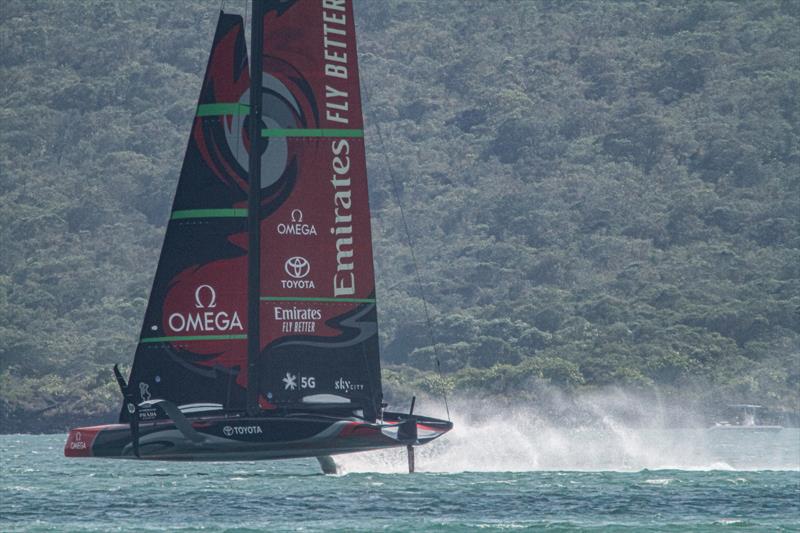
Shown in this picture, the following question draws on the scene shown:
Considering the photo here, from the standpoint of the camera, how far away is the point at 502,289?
19138cm

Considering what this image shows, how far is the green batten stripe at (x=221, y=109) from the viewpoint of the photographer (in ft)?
134

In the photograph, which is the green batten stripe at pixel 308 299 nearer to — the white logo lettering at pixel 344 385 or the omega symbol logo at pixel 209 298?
the omega symbol logo at pixel 209 298

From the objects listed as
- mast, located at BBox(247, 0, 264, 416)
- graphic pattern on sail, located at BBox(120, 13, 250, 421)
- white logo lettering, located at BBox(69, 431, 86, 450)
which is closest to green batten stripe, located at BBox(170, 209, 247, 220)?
graphic pattern on sail, located at BBox(120, 13, 250, 421)

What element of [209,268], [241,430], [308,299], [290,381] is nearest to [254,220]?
[209,268]

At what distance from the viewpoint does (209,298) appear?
132 feet

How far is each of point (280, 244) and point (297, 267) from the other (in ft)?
1.99

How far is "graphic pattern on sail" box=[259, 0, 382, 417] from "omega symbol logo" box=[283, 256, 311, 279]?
0.02m

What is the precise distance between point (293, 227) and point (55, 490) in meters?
12.7

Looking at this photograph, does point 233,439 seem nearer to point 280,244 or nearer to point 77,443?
point 77,443

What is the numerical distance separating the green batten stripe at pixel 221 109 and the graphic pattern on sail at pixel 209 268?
0.07ft

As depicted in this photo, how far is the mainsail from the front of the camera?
40094mm

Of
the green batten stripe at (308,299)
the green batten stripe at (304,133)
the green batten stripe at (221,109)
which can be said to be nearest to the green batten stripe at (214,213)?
the green batten stripe at (304,133)

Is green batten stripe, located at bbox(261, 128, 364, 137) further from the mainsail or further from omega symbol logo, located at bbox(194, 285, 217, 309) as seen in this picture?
omega symbol logo, located at bbox(194, 285, 217, 309)

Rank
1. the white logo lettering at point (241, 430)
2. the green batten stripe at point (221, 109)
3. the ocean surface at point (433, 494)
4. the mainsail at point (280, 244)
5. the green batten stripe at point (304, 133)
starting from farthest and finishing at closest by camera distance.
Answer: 1. the green batten stripe at point (221, 109)
2. the green batten stripe at point (304, 133)
3. the mainsail at point (280, 244)
4. the white logo lettering at point (241, 430)
5. the ocean surface at point (433, 494)
